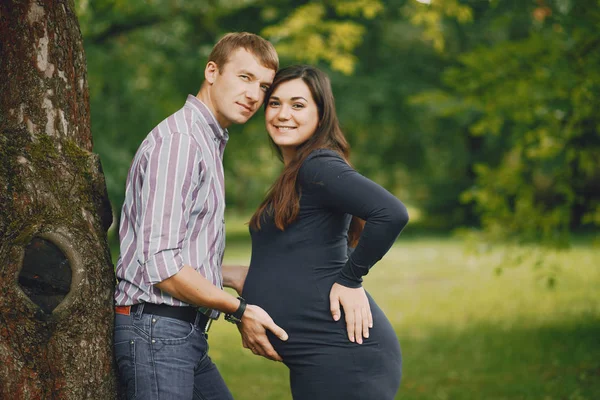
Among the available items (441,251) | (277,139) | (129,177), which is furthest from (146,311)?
(441,251)

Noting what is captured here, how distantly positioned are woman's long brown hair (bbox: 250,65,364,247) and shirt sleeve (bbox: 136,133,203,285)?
18.4 inches

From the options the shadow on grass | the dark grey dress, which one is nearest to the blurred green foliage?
the shadow on grass

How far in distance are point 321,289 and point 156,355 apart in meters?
0.72

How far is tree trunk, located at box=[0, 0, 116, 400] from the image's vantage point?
2.65 meters

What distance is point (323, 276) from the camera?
296 centimetres

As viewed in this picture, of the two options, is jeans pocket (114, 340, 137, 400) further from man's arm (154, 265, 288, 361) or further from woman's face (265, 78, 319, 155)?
woman's face (265, 78, 319, 155)

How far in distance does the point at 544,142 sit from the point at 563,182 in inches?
18.1

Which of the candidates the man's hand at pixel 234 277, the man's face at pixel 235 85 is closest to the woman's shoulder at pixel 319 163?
the man's face at pixel 235 85

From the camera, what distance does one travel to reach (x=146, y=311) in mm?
→ 2705

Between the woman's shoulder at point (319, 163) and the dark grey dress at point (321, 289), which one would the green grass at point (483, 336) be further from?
the woman's shoulder at point (319, 163)

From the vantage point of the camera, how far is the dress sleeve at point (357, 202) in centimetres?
275

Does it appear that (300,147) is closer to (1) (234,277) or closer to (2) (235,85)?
(2) (235,85)

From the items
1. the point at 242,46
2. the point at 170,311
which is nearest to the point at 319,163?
the point at 242,46

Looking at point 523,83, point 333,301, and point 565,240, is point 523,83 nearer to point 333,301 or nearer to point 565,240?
point 565,240
